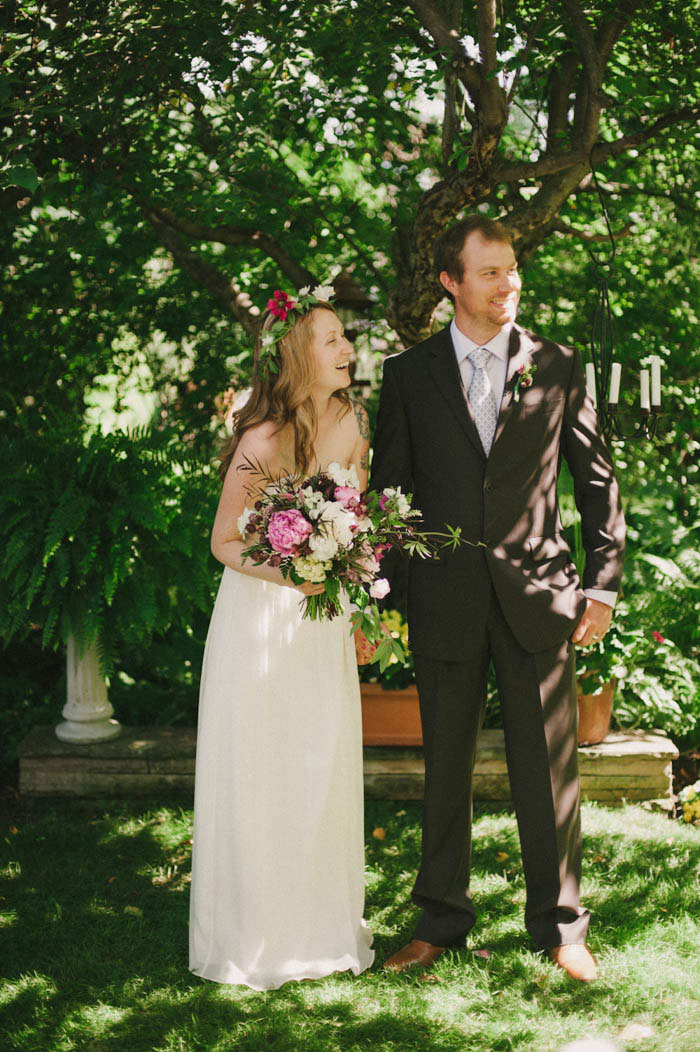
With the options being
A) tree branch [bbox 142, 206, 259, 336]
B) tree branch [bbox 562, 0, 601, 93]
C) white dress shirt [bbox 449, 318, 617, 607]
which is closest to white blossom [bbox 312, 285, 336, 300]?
white dress shirt [bbox 449, 318, 617, 607]

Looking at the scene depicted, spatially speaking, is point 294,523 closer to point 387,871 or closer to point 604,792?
point 387,871

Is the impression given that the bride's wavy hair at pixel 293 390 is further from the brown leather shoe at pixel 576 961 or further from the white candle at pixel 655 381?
the brown leather shoe at pixel 576 961

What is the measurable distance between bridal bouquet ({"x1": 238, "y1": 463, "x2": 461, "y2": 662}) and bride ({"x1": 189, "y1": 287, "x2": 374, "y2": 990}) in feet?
0.93

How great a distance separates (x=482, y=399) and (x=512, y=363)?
0.15m

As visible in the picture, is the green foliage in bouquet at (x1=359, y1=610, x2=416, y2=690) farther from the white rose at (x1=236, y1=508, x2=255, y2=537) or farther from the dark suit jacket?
the white rose at (x1=236, y1=508, x2=255, y2=537)

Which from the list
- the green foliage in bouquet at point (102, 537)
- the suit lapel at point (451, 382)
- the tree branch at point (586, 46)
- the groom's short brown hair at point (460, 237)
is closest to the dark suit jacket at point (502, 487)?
the suit lapel at point (451, 382)

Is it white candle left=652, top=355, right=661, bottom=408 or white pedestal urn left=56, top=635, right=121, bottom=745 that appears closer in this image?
white candle left=652, top=355, right=661, bottom=408

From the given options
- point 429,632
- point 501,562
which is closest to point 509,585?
point 501,562

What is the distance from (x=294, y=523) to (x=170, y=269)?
384 cm

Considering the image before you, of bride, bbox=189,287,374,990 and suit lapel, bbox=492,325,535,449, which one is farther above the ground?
suit lapel, bbox=492,325,535,449

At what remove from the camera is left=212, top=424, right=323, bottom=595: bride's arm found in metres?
3.00

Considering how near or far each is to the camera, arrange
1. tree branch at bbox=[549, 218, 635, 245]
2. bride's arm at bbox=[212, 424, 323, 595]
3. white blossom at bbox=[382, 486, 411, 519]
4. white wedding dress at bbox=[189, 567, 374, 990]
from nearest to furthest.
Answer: white blossom at bbox=[382, 486, 411, 519], bride's arm at bbox=[212, 424, 323, 595], white wedding dress at bbox=[189, 567, 374, 990], tree branch at bbox=[549, 218, 635, 245]

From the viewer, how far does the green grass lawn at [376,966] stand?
9.15 ft

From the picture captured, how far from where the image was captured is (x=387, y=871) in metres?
3.90
